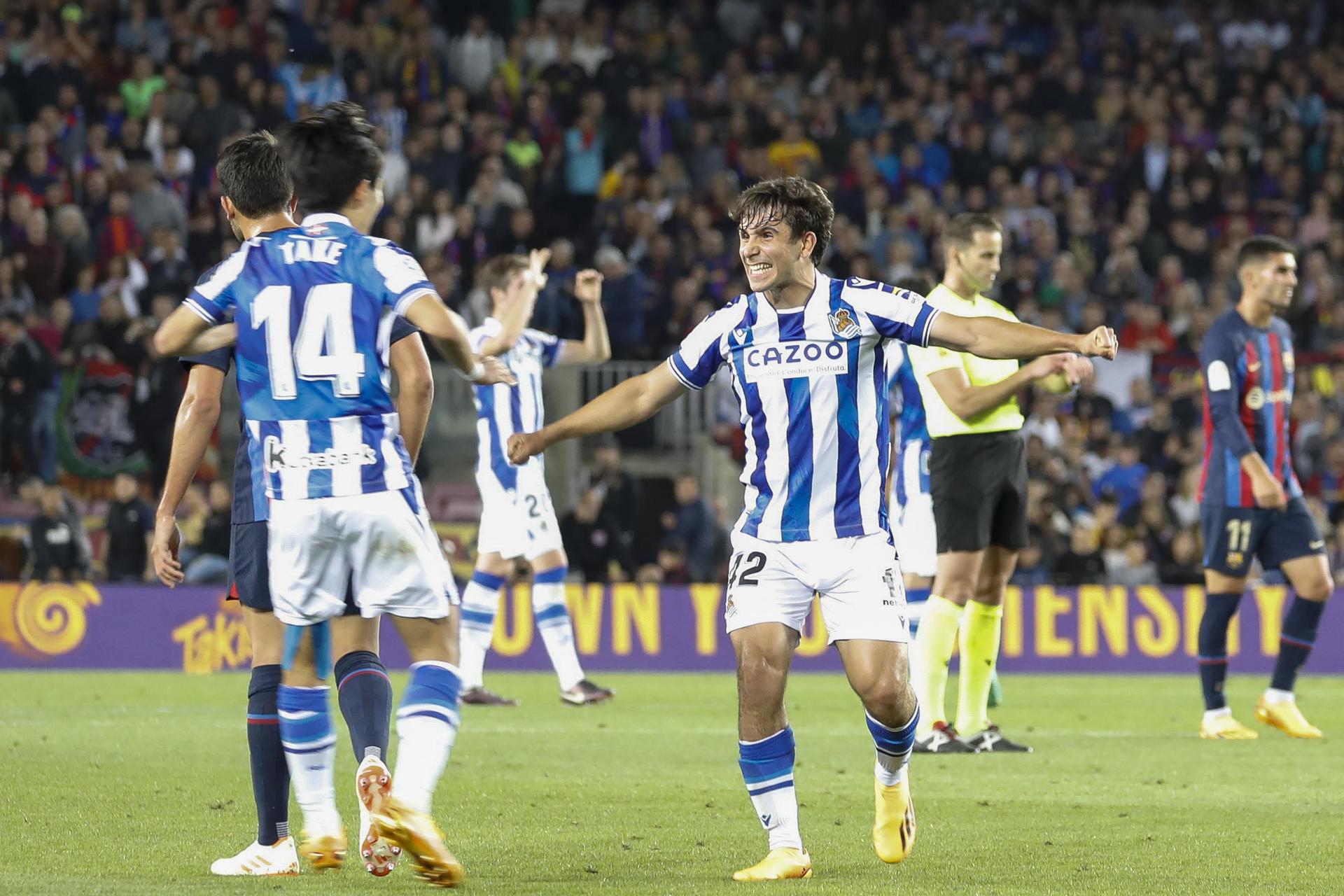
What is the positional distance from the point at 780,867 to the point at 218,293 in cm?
226

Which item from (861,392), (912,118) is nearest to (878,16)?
(912,118)

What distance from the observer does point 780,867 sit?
18.0ft

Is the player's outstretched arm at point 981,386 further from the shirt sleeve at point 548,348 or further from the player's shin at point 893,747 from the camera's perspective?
the shirt sleeve at point 548,348

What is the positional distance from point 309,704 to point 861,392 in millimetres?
1854

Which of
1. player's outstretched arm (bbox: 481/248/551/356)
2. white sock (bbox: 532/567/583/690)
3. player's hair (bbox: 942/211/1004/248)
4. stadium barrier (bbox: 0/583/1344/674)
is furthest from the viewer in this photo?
stadium barrier (bbox: 0/583/1344/674)

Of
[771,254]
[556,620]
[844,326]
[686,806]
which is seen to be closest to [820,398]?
[844,326]

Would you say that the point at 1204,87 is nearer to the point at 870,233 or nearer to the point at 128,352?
the point at 870,233

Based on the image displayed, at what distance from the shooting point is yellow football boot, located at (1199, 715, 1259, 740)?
9.73 m

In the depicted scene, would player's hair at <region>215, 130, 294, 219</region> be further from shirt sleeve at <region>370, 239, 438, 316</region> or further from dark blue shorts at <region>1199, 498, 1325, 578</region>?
dark blue shorts at <region>1199, 498, 1325, 578</region>

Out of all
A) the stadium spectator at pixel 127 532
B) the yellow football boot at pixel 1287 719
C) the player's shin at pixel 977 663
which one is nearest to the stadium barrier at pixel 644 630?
the stadium spectator at pixel 127 532

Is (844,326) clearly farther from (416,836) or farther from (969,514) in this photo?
(969,514)

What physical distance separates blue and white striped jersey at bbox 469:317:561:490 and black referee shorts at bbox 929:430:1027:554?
304cm

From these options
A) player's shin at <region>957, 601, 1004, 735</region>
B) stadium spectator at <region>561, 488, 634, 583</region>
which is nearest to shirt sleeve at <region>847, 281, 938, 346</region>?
player's shin at <region>957, 601, 1004, 735</region>

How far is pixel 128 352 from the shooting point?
17375mm
